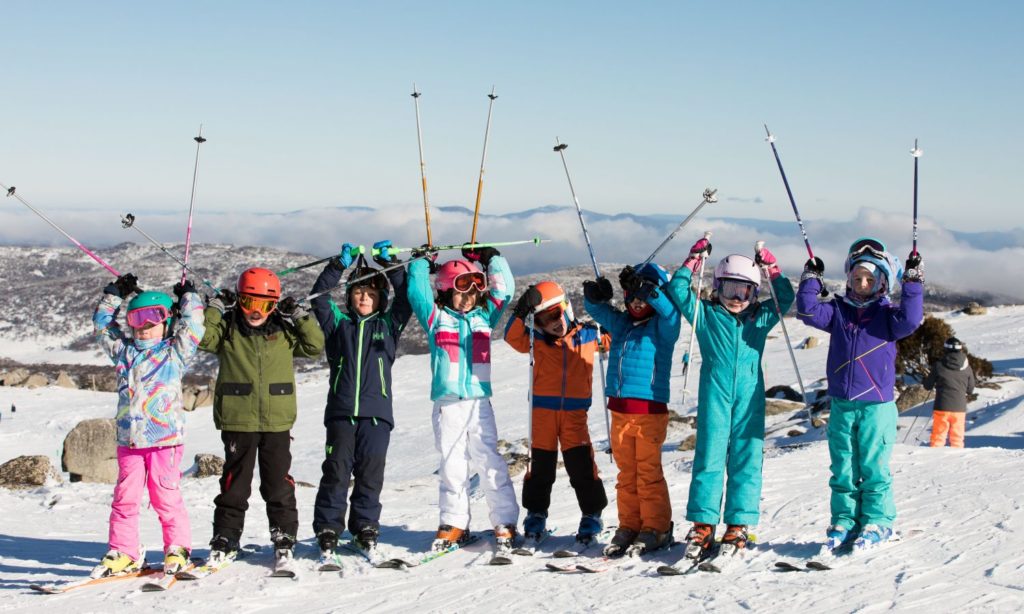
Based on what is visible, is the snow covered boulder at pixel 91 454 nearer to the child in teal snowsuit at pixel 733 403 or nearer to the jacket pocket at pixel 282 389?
the jacket pocket at pixel 282 389

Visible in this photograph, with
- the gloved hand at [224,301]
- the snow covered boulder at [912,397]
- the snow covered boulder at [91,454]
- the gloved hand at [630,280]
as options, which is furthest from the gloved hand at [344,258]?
the snow covered boulder at [912,397]

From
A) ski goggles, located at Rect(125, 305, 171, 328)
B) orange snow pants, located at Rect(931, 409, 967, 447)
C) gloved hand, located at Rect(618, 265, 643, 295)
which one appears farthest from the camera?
orange snow pants, located at Rect(931, 409, 967, 447)

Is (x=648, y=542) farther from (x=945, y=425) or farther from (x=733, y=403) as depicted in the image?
(x=945, y=425)

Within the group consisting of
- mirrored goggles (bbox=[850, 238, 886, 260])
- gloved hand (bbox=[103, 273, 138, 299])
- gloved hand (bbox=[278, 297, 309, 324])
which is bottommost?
gloved hand (bbox=[278, 297, 309, 324])

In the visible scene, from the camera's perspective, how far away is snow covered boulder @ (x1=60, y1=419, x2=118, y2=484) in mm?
14273

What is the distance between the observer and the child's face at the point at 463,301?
23.3 ft

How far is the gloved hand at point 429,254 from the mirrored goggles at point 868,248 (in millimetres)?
3058

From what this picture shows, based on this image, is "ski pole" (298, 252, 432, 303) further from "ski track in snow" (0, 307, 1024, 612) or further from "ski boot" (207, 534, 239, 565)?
"ski track in snow" (0, 307, 1024, 612)

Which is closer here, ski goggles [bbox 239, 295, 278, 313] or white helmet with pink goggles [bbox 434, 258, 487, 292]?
ski goggles [bbox 239, 295, 278, 313]

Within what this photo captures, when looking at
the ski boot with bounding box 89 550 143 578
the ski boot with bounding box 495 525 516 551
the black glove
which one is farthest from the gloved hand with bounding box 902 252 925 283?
the ski boot with bounding box 89 550 143 578

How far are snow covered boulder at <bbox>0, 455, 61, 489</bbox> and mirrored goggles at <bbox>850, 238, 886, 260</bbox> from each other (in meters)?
11.0

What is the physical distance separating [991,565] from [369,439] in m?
4.17

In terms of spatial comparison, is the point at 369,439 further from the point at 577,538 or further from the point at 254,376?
the point at 577,538

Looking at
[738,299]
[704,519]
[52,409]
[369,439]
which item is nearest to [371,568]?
[369,439]
